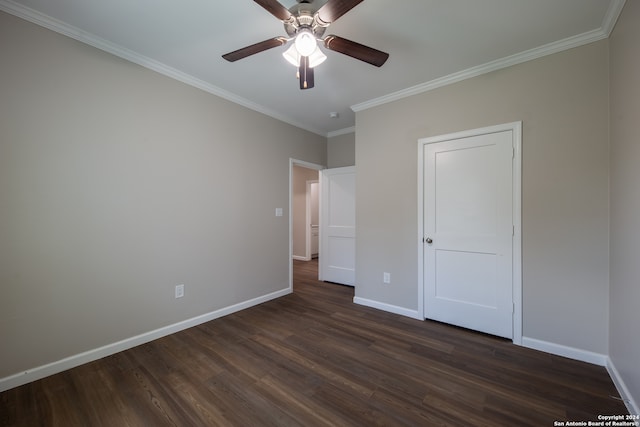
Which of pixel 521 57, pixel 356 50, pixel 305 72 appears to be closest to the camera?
pixel 356 50

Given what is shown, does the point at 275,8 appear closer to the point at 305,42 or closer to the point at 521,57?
the point at 305,42

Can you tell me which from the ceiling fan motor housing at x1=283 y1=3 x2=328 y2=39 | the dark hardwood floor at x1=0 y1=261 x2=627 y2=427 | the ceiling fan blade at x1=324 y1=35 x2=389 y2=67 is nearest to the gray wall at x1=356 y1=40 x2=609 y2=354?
the dark hardwood floor at x1=0 y1=261 x2=627 y2=427

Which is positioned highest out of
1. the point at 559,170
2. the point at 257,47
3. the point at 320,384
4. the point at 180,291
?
the point at 257,47

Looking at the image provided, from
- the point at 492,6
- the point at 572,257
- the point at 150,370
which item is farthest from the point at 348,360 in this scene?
the point at 492,6

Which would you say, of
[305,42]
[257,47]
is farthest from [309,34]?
[257,47]

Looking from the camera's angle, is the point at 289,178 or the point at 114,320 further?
the point at 289,178

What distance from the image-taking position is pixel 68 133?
78.7 inches

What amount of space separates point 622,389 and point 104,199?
4.09 metres

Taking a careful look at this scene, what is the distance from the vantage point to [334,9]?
4.71 ft

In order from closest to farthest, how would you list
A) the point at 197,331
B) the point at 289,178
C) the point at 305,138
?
the point at 197,331 < the point at 289,178 < the point at 305,138

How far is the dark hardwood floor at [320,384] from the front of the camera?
1544 mm

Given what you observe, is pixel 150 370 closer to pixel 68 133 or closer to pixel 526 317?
pixel 68 133

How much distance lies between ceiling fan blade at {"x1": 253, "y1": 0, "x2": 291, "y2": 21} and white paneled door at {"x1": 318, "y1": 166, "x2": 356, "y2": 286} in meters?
2.70

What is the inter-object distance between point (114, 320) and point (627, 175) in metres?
4.04
